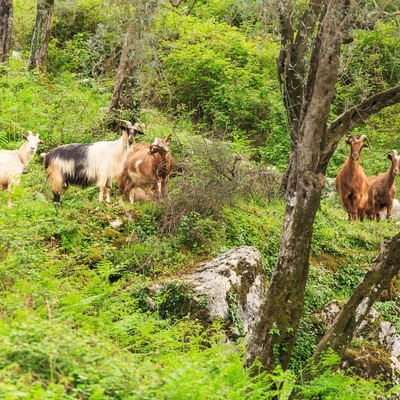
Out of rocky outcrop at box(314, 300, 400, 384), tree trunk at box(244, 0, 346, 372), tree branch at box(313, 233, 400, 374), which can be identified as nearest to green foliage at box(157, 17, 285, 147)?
rocky outcrop at box(314, 300, 400, 384)

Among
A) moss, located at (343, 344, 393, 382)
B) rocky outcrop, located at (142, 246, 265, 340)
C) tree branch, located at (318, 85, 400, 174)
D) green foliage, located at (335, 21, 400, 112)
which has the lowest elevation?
moss, located at (343, 344, 393, 382)

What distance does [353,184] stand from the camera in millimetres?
17891

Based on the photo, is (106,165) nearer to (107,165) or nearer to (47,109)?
(107,165)

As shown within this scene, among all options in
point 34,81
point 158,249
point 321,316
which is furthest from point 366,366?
point 34,81

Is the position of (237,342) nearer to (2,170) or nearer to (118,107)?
(2,170)

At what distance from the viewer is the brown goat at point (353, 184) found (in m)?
17.7

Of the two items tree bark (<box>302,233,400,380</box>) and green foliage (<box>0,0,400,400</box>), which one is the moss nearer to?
green foliage (<box>0,0,400,400</box>)

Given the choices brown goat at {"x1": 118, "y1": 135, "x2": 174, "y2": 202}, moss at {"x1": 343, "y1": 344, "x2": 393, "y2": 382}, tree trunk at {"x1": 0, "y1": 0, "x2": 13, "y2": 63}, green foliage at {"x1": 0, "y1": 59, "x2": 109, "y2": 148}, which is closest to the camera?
moss at {"x1": 343, "y1": 344, "x2": 393, "y2": 382}

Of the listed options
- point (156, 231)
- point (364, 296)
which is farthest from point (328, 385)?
point (156, 231)

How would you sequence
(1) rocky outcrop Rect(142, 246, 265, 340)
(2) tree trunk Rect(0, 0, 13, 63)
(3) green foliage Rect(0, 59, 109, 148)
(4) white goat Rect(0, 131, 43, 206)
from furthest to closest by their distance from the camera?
(2) tree trunk Rect(0, 0, 13, 63)
(3) green foliage Rect(0, 59, 109, 148)
(4) white goat Rect(0, 131, 43, 206)
(1) rocky outcrop Rect(142, 246, 265, 340)

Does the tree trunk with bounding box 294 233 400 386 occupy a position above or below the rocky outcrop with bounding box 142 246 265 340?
above

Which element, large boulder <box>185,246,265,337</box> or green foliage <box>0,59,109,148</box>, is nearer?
large boulder <box>185,246,265,337</box>

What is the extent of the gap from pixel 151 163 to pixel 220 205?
1566 mm

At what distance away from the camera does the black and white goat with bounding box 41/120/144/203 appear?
1402 cm
